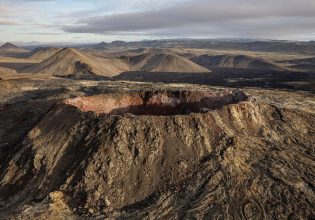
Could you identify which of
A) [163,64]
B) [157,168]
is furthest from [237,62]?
[157,168]

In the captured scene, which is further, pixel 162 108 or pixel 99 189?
pixel 162 108

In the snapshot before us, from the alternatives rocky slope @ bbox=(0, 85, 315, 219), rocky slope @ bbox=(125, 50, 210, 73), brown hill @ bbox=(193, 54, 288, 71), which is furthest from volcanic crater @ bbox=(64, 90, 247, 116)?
brown hill @ bbox=(193, 54, 288, 71)

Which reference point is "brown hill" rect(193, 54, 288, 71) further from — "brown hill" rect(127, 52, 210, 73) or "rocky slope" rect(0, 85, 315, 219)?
"rocky slope" rect(0, 85, 315, 219)

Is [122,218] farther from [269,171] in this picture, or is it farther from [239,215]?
[269,171]

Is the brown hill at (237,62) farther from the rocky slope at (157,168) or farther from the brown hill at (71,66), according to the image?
the rocky slope at (157,168)

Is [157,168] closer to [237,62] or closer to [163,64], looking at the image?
[163,64]

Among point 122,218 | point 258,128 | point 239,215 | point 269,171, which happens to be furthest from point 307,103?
point 122,218
